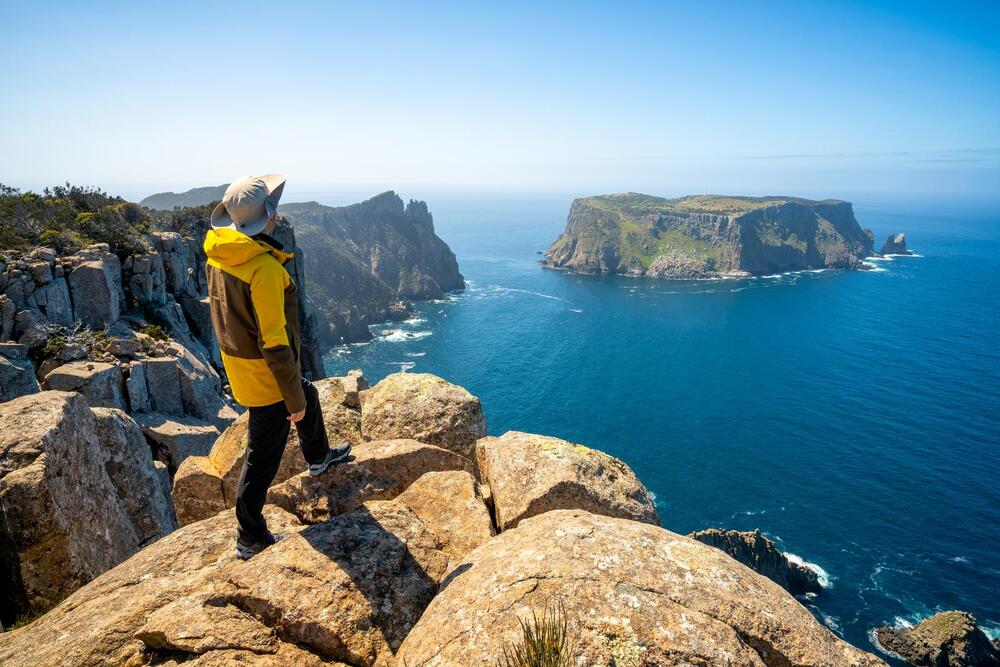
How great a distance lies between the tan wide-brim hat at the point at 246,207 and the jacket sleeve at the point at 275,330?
696 mm

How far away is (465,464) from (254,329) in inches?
209

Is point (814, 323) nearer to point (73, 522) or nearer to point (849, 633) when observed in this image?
point (849, 633)

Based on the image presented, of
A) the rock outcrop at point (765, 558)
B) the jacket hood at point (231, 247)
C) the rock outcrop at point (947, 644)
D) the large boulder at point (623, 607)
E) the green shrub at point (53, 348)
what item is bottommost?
the rock outcrop at point (947, 644)

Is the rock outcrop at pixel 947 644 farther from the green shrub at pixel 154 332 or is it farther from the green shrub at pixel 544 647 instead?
the green shrub at pixel 154 332

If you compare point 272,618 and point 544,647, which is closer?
point 544,647

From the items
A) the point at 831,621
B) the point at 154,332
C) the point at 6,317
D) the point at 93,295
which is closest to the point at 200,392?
the point at 154,332

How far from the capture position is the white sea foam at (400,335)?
464ft

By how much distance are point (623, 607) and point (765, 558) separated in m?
55.8

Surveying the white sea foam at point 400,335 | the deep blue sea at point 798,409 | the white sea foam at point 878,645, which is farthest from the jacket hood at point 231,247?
the white sea foam at point 400,335

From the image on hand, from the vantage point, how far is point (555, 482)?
8867mm

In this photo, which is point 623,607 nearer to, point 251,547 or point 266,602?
point 266,602

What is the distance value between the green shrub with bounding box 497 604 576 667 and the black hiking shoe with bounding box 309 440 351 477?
5.06 metres

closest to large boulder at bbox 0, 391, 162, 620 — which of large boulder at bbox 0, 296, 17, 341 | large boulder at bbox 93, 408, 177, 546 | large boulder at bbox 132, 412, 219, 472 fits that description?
large boulder at bbox 93, 408, 177, 546

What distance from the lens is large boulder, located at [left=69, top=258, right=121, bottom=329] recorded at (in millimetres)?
29922
